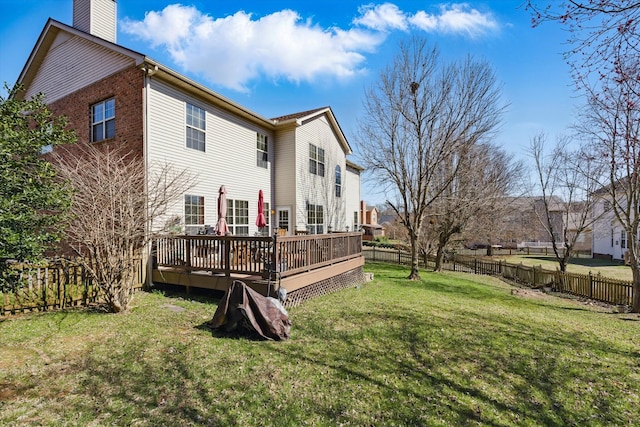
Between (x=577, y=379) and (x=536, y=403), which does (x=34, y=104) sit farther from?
(x=577, y=379)

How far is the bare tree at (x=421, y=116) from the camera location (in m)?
13.0

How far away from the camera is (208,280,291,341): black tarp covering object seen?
5.27m

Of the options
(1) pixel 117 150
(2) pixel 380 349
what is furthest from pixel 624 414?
(1) pixel 117 150

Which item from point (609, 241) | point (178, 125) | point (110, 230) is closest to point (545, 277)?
point (178, 125)

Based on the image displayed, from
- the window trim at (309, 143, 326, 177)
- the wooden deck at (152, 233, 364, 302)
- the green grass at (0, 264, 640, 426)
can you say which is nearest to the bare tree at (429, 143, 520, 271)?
the window trim at (309, 143, 326, 177)

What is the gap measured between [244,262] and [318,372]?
4026 mm

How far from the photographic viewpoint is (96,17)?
35.8 feet

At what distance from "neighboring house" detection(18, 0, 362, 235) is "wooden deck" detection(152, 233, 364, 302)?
1.86 m

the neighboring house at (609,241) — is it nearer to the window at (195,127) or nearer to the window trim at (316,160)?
the window trim at (316,160)

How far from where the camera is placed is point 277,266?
22.7 feet

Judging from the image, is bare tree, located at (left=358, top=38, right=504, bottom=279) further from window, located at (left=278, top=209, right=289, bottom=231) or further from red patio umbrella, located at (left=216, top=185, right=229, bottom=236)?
red patio umbrella, located at (left=216, top=185, right=229, bottom=236)

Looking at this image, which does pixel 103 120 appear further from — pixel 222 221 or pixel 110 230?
pixel 110 230

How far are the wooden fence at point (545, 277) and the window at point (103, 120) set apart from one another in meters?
18.4

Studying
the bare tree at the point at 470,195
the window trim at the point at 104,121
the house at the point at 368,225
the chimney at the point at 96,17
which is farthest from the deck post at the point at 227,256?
the house at the point at 368,225
